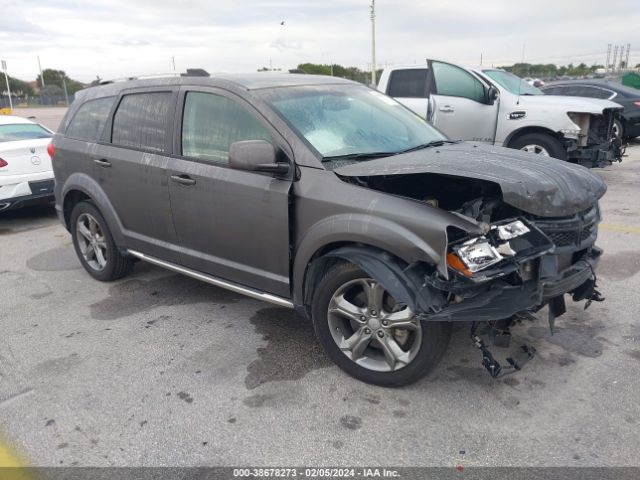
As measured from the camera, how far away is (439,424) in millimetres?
2844

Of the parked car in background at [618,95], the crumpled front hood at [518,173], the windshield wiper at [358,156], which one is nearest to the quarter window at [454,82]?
the parked car in background at [618,95]

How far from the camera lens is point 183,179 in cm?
387

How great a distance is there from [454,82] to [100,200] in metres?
6.40

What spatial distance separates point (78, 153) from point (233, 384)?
287 cm

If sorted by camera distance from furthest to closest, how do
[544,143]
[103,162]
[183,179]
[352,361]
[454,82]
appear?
[454,82] → [544,143] → [103,162] → [183,179] → [352,361]

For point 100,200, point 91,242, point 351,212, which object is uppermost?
point 351,212

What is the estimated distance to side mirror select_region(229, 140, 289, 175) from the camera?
10.6 ft

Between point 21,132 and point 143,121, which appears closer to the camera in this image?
point 143,121

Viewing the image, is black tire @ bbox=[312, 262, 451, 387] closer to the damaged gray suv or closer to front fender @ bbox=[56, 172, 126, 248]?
the damaged gray suv

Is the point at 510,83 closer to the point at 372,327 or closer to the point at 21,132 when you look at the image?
the point at 372,327

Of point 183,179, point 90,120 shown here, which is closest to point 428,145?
point 183,179

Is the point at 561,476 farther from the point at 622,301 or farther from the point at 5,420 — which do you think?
the point at 5,420

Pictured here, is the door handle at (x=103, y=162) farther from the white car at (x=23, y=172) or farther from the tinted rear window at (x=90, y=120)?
the white car at (x=23, y=172)

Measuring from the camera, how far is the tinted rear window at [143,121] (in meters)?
4.11
